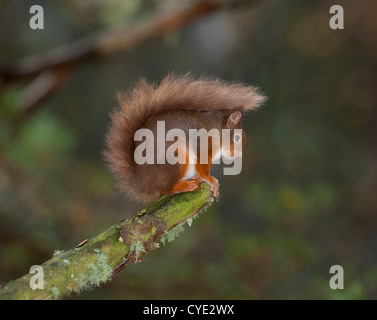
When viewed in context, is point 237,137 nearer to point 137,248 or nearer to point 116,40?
point 137,248

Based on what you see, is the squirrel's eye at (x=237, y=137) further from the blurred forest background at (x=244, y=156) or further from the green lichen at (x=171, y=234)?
the blurred forest background at (x=244, y=156)

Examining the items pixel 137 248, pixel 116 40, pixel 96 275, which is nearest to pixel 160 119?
pixel 137 248

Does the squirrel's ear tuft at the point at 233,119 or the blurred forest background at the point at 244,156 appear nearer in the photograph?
the squirrel's ear tuft at the point at 233,119

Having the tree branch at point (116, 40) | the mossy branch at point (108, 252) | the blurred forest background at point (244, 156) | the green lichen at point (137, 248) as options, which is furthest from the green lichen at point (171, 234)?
the tree branch at point (116, 40)

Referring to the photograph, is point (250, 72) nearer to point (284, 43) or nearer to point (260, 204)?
point (284, 43)

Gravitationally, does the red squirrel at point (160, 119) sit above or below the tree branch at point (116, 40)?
below

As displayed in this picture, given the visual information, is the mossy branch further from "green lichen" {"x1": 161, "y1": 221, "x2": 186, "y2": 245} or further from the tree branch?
the tree branch

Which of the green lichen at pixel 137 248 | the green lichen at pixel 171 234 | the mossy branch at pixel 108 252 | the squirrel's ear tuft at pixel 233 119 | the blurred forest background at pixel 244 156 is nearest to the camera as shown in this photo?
the mossy branch at pixel 108 252

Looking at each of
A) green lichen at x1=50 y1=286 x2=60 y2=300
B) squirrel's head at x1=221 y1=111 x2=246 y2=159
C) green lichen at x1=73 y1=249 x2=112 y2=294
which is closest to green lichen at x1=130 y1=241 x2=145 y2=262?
green lichen at x1=73 y1=249 x2=112 y2=294
